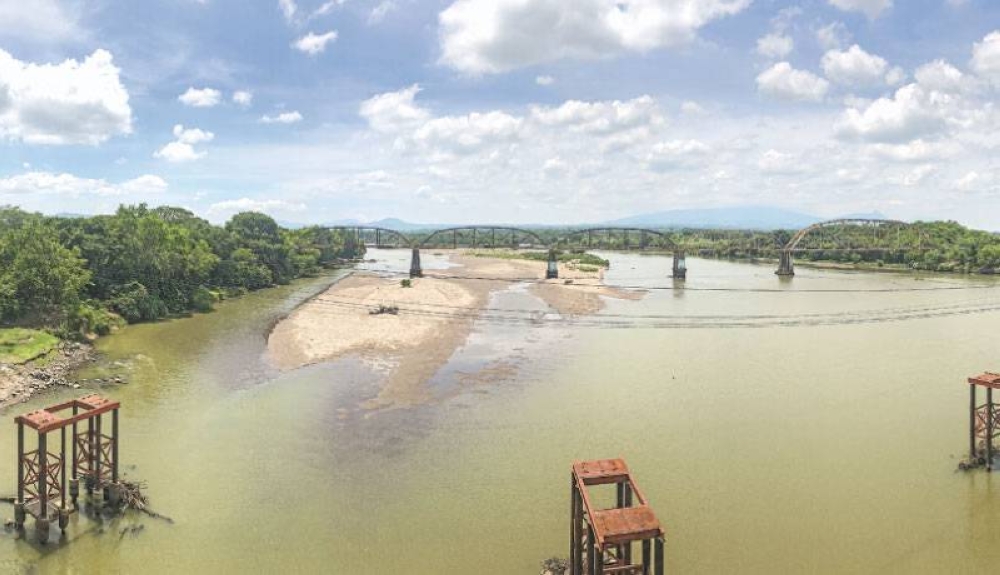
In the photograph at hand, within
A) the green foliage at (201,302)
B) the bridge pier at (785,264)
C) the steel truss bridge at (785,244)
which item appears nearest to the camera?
the green foliage at (201,302)

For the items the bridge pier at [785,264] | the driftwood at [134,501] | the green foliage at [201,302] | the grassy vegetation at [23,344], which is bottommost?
the driftwood at [134,501]

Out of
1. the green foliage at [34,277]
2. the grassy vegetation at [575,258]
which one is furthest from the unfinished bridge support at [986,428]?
the grassy vegetation at [575,258]

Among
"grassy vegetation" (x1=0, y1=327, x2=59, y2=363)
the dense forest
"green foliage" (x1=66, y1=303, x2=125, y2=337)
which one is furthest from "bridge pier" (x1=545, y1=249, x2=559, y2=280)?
"grassy vegetation" (x1=0, y1=327, x2=59, y2=363)

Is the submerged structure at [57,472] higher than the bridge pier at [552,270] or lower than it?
lower

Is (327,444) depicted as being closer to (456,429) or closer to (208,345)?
(456,429)

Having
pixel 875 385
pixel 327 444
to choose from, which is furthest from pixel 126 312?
pixel 875 385

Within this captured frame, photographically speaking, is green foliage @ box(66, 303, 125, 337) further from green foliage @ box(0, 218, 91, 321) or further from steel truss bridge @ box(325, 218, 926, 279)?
steel truss bridge @ box(325, 218, 926, 279)

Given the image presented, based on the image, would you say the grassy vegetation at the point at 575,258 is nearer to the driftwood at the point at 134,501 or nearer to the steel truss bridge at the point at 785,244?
the steel truss bridge at the point at 785,244
